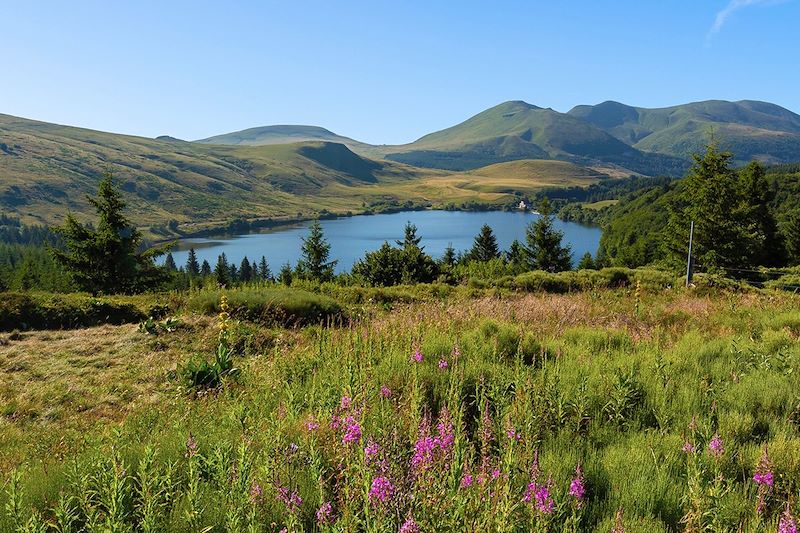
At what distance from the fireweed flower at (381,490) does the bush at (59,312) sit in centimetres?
1044

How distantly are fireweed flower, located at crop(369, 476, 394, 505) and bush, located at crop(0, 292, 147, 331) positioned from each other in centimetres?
1044

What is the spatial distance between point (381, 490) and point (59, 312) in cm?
1118

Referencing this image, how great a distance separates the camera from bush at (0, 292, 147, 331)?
10.5 m

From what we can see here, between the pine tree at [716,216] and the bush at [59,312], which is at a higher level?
the pine tree at [716,216]

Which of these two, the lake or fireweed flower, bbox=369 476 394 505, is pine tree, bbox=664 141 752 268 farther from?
the lake

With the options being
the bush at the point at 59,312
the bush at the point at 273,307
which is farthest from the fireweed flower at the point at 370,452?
the bush at the point at 59,312

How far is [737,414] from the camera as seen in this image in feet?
15.2

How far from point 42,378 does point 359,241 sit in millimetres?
159779

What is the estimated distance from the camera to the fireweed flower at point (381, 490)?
8.89 feet

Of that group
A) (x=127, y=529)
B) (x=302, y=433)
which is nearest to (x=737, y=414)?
(x=302, y=433)

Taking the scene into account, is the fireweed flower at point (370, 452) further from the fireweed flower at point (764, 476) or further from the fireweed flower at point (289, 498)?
the fireweed flower at point (764, 476)

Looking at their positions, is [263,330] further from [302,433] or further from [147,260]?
[147,260]

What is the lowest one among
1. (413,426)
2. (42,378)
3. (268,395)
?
(42,378)

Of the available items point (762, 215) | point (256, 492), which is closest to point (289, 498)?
point (256, 492)
